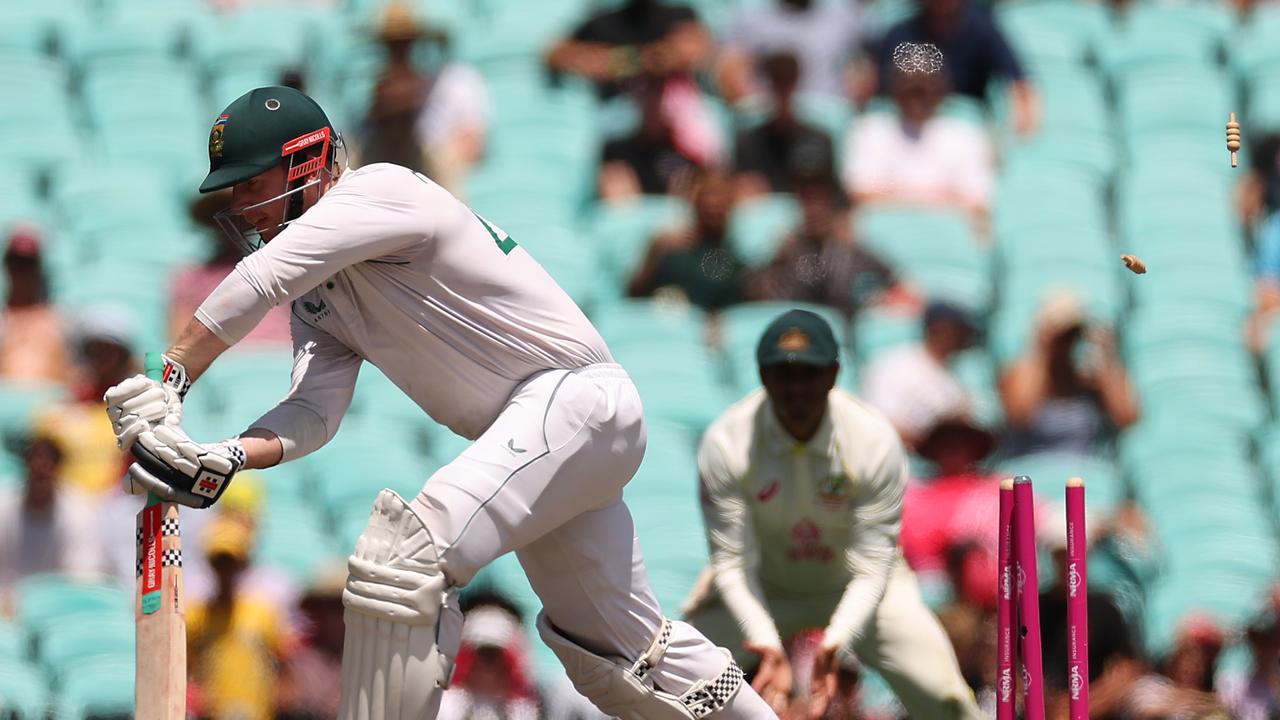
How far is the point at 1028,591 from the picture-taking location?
560cm

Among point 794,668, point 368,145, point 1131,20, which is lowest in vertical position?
point 794,668

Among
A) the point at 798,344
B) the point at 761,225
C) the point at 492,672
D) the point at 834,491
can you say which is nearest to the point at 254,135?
the point at 798,344

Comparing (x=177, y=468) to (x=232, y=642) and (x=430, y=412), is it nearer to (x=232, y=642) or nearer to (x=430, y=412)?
(x=430, y=412)

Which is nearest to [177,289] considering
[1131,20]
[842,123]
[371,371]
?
[371,371]

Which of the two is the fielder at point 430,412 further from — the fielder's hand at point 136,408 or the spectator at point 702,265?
the spectator at point 702,265

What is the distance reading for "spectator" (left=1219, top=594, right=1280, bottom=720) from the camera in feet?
26.1

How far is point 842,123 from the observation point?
37.3 feet

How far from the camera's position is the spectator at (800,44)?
38.2 ft

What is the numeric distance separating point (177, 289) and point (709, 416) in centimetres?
266

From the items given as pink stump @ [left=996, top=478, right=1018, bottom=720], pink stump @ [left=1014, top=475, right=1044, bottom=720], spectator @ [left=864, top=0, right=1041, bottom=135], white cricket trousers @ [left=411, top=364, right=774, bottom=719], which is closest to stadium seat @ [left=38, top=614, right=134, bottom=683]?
white cricket trousers @ [left=411, top=364, right=774, bottom=719]

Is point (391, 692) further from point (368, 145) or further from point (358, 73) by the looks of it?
point (358, 73)

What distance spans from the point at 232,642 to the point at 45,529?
1144 millimetres

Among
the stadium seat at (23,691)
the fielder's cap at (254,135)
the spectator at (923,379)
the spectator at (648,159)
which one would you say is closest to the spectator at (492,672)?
the stadium seat at (23,691)

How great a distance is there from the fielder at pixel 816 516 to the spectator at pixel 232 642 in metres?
1.83
